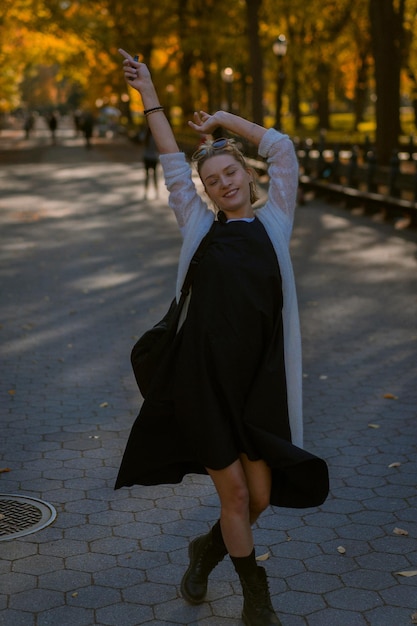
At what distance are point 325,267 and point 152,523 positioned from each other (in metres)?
9.39

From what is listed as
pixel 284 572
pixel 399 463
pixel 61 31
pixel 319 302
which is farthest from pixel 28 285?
pixel 61 31

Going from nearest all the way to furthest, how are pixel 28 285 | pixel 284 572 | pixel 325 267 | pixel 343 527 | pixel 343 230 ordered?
pixel 284 572, pixel 343 527, pixel 28 285, pixel 325 267, pixel 343 230

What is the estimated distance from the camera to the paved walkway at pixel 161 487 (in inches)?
173

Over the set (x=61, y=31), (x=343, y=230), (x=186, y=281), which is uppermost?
(x=61, y=31)

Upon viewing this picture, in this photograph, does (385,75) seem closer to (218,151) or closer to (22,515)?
(22,515)

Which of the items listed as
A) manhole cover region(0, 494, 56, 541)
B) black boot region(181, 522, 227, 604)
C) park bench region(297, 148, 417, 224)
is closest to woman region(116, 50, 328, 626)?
black boot region(181, 522, 227, 604)

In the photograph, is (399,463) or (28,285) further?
(28,285)

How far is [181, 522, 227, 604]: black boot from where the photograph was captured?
4281 mm

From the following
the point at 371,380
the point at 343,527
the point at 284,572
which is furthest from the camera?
the point at 371,380

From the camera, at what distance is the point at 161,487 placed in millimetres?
5832

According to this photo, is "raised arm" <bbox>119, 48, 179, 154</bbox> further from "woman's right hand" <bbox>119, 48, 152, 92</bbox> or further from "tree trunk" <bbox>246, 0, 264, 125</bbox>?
"tree trunk" <bbox>246, 0, 264, 125</bbox>

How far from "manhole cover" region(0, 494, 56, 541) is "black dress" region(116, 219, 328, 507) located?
1610mm

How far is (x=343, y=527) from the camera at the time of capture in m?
5.19

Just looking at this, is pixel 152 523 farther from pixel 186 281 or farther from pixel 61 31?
pixel 61 31
